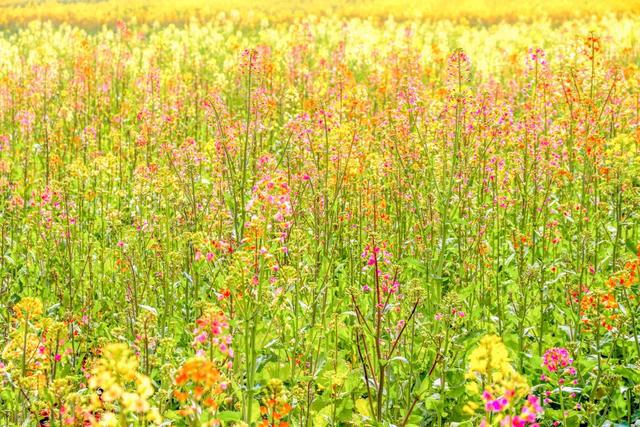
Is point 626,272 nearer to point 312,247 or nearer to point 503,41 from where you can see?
point 312,247

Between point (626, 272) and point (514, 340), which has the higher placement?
point (626, 272)

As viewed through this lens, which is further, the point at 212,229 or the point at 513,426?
the point at 212,229

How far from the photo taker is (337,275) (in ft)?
18.0

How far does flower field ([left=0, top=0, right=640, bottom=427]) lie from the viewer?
3150 mm

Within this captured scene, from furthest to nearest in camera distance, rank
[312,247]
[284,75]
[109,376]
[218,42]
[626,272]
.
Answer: [218,42]
[284,75]
[312,247]
[626,272]
[109,376]

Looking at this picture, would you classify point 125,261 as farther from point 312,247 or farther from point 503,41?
point 503,41

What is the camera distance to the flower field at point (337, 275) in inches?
124

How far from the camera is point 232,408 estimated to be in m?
3.62

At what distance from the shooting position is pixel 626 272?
3.56m

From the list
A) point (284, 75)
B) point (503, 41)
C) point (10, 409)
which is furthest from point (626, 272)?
point (503, 41)

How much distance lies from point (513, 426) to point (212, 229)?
2.97 meters

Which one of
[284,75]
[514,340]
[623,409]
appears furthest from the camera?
[284,75]

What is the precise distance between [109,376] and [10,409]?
2.16m

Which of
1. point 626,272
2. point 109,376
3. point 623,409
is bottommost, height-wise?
point 623,409
